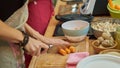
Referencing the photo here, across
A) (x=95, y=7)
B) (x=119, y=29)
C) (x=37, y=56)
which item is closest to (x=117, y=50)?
(x=119, y=29)

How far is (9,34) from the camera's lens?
0.92 m

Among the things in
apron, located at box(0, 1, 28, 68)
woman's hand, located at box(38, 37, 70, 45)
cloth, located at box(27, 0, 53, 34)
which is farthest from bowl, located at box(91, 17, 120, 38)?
cloth, located at box(27, 0, 53, 34)

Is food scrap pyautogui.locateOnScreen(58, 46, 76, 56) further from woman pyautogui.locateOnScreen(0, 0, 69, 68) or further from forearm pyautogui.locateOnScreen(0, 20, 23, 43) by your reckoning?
forearm pyautogui.locateOnScreen(0, 20, 23, 43)

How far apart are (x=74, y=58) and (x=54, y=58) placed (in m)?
0.10

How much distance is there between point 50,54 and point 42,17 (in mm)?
706

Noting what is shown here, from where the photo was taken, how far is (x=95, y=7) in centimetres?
146

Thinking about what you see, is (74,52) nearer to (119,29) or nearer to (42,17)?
(119,29)

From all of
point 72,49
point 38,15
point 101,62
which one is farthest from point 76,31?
point 38,15

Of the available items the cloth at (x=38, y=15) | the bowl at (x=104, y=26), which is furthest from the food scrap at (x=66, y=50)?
the cloth at (x=38, y=15)

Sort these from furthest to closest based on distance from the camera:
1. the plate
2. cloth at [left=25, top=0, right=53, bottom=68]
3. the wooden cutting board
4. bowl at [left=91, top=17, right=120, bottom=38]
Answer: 1. cloth at [left=25, top=0, right=53, bottom=68]
2. bowl at [left=91, top=17, right=120, bottom=38]
3. the wooden cutting board
4. the plate

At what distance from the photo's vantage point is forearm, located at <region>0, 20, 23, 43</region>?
2.98 feet

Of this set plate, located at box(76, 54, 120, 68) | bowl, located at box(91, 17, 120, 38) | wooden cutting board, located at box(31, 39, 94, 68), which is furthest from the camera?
bowl, located at box(91, 17, 120, 38)

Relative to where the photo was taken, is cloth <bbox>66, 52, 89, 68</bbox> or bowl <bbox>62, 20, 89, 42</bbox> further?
bowl <bbox>62, 20, 89, 42</bbox>

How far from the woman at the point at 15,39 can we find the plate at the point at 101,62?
197mm
